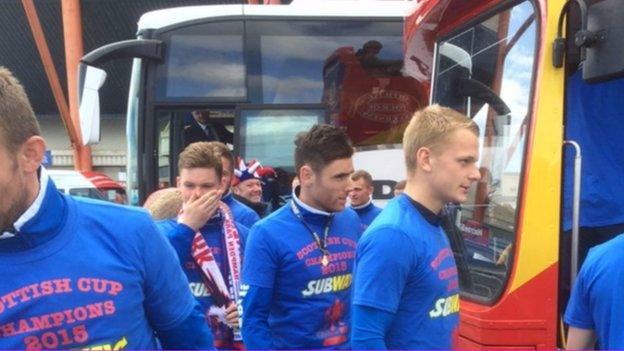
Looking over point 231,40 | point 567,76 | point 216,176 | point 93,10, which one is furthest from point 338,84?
point 93,10

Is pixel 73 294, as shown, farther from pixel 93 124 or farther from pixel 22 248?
pixel 93 124

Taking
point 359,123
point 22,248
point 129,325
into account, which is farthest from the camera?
point 359,123

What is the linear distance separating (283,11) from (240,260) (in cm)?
438

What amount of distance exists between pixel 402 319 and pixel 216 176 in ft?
5.28

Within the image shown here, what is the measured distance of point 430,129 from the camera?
2455 millimetres

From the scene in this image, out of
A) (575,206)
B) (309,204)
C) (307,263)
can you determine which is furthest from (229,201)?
(575,206)

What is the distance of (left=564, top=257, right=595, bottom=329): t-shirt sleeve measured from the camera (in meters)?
2.24

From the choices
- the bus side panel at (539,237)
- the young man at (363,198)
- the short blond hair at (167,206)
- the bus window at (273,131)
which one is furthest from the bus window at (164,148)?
the bus side panel at (539,237)

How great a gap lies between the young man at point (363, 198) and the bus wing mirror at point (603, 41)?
91.2 inches

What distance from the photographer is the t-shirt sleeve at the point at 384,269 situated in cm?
224

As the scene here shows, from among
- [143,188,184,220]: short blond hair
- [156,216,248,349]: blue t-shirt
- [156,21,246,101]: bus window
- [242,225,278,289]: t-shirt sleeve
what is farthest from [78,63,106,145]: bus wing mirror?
[242,225,278,289]: t-shirt sleeve

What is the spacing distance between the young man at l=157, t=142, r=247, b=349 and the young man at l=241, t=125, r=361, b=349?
1.39 ft

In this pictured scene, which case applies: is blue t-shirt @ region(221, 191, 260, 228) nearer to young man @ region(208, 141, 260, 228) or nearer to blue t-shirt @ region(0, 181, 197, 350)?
young man @ region(208, 141, 260, 228)

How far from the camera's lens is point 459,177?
7.90 ft
